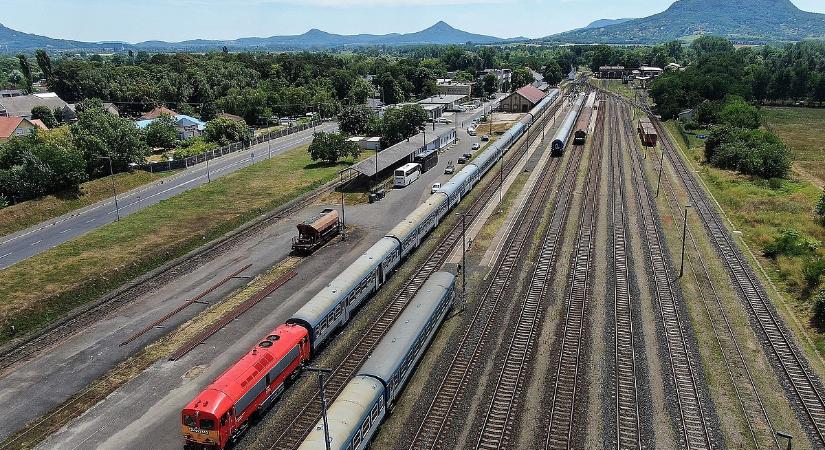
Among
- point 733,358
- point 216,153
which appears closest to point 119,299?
point 733,358

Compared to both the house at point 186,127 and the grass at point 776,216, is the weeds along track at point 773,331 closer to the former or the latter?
the grass at point 776,216

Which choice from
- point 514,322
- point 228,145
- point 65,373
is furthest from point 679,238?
point 228,145

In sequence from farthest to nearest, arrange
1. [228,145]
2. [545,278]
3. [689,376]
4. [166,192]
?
[228,145] < [166,192] < [545,278] < [689,376]

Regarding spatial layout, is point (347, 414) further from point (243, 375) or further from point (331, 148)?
point (331, 148)

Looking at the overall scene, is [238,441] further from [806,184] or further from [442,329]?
[806,184]

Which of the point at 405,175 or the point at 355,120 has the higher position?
the point at 355,120

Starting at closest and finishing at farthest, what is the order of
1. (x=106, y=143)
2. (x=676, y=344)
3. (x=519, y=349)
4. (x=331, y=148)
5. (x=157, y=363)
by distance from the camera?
(x=157, y=363) → (x=519, y=349) → (x=676, y=344) → (x=106, y=143) → (x=331, y=148)

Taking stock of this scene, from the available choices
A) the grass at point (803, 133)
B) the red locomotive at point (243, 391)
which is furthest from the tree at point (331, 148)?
the grass at point (803, 133)
